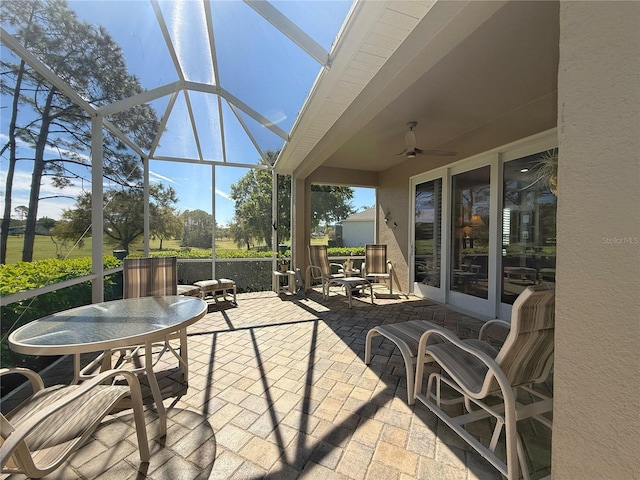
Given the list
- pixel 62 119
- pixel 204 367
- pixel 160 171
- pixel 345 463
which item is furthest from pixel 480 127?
pixel 160 171

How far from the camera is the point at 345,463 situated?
1508 millimetres

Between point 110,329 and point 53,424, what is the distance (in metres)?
0.53

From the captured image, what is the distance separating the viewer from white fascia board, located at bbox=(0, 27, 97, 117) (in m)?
2.09

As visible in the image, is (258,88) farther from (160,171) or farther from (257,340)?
(257,340)

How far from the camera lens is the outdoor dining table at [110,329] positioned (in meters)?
1.43

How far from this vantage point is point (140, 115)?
4.30 metres

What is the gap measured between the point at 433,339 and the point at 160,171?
603cm

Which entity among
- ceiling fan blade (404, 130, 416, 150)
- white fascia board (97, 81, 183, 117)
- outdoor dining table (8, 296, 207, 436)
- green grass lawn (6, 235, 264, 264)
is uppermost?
white fascia board (97, 81, 183, 117)

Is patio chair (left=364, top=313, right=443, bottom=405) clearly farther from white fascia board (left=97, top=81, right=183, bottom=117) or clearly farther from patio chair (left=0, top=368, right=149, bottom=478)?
white fascia board (left=97, top=81, right=183, bottom=117)

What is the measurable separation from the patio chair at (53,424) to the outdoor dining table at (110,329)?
17cm

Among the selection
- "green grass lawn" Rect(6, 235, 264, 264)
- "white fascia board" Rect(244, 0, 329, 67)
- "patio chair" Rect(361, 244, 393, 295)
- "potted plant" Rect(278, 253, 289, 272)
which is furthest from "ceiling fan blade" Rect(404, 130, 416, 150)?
"green grass lawn" Rect(6, 235, 264, 264)

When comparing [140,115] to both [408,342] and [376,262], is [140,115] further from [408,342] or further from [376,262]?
[376,262]

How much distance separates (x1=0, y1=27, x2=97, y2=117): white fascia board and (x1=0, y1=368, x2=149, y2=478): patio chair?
2.53m

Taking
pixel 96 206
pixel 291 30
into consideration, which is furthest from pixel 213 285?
pixel 291 30
